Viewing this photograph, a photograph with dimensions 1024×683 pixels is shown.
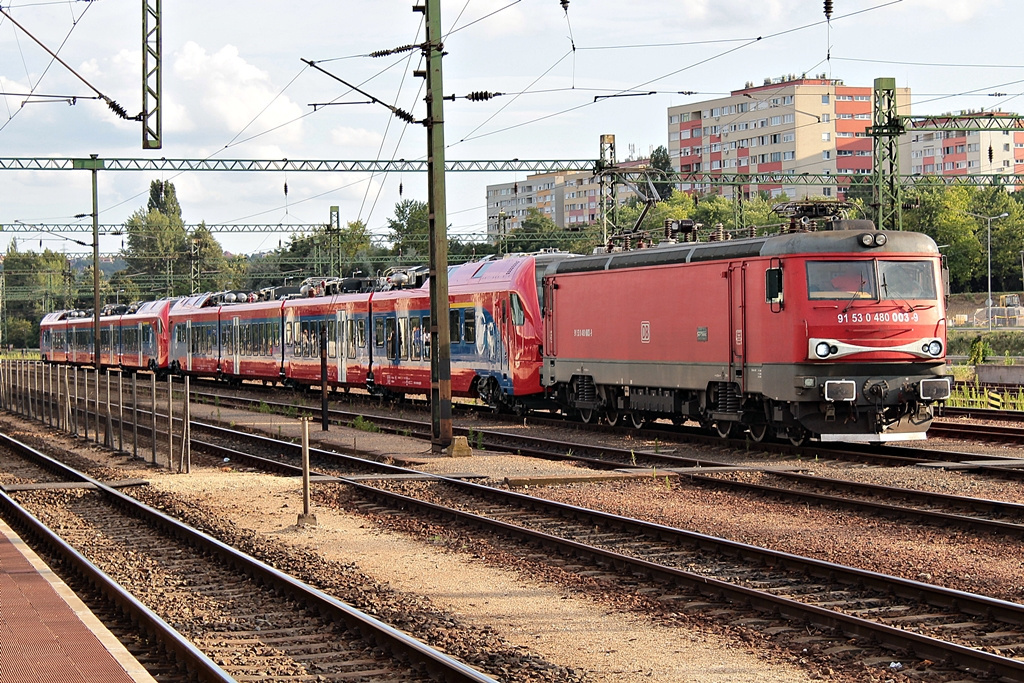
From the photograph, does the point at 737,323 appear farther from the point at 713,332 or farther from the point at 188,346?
the point at 188,346

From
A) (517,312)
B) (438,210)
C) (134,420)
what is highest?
(438,210)

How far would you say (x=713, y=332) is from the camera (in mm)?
21125

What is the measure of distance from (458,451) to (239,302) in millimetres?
31862

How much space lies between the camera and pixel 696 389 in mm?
21812

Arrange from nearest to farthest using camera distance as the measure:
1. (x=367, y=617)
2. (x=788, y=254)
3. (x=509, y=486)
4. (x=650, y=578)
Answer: (x=367, y=617) → (x=650, y=578) → (x=509, y=486) → (x=788, y=254)

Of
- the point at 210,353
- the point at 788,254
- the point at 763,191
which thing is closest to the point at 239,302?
the point at 210,353

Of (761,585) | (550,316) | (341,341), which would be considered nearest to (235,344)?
(341,341)

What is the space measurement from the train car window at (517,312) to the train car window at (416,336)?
4.77 meters

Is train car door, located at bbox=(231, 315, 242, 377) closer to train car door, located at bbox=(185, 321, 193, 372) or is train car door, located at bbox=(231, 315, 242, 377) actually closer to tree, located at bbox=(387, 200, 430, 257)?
train car door, located at bbox=(185, 321, 193, 372)

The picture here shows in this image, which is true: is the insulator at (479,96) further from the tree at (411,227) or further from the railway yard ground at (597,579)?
the tree at (411,227)

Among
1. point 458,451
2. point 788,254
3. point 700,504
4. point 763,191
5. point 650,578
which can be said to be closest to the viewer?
point 650,578

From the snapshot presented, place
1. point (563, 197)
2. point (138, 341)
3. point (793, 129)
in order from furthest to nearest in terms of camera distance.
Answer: point (563, 197)
point (793, 129)
point (138, 341)

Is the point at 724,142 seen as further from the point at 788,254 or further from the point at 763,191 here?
the point at 788,254

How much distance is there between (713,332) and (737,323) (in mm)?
725
